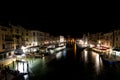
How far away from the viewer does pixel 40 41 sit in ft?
272

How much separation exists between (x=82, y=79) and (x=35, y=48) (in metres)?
39.3

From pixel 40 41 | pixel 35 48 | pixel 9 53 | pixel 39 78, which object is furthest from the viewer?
pixel 40 41

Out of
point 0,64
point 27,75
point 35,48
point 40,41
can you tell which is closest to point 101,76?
point 27,75

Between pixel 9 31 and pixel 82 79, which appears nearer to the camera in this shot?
pixel 82 79

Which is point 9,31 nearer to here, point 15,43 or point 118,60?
point 15,43

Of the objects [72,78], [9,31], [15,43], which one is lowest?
[72,78]

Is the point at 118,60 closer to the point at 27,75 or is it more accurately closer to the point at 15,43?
the point at 27,75

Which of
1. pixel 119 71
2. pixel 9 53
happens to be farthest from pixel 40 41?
pixel 119 71

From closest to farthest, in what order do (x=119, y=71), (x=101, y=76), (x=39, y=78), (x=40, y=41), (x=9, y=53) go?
(x=39, y=78)
(x=101, y=76)
(x=119, y=71)
(x=9, y=53)
(x=40, y=41)

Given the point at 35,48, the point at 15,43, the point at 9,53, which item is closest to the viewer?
the point at 9,53

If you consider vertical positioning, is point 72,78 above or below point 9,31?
below

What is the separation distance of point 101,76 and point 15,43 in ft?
101

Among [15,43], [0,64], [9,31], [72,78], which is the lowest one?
[72,78]

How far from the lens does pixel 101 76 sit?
34188 mm
